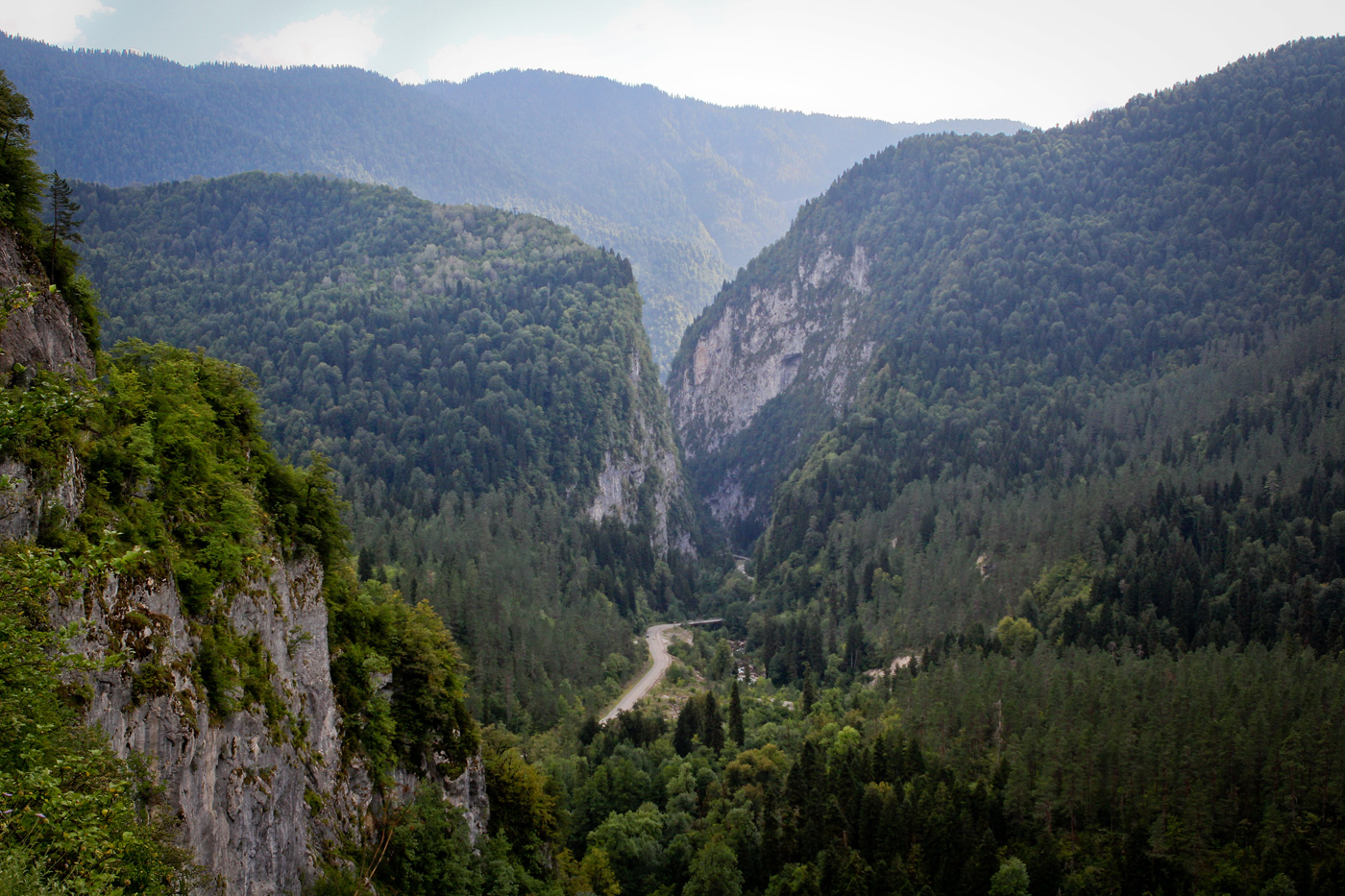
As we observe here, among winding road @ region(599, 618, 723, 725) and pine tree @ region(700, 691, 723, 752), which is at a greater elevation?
pine tree @ region(700, 691, 723, 752)

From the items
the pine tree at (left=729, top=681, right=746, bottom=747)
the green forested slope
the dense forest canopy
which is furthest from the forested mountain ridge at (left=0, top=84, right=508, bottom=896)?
the pine tree at (left=729, top=681, right=746, bottom=747)

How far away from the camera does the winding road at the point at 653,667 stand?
128 metres

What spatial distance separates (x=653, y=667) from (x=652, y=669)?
1.38 meters

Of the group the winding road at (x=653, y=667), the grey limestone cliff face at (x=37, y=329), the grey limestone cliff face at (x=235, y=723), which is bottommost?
the winding road at (x=653, y=667)

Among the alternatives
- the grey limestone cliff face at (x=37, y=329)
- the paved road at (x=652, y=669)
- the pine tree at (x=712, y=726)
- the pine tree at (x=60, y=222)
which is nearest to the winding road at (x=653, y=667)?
the paved road at (x=652, y=669)

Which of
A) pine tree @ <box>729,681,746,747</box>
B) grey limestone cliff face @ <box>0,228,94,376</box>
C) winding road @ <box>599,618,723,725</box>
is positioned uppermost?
grey limestone cliff face @ <box>0,228,94,376</box>

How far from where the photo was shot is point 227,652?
34.5m

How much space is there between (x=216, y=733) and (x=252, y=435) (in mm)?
15241

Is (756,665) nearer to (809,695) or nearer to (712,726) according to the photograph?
(809,695)

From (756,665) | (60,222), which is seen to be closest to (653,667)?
(756,665)

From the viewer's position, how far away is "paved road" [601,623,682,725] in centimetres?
12850

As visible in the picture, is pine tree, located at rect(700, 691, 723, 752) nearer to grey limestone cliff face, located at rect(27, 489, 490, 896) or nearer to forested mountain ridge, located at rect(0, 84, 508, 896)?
forested mountain ridge, located at rect(0, 84, 508, 896)

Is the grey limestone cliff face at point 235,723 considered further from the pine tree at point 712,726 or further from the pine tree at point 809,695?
the pine tree at point 809,695

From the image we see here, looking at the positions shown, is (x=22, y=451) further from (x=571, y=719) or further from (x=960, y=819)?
(x=571, y=719)
